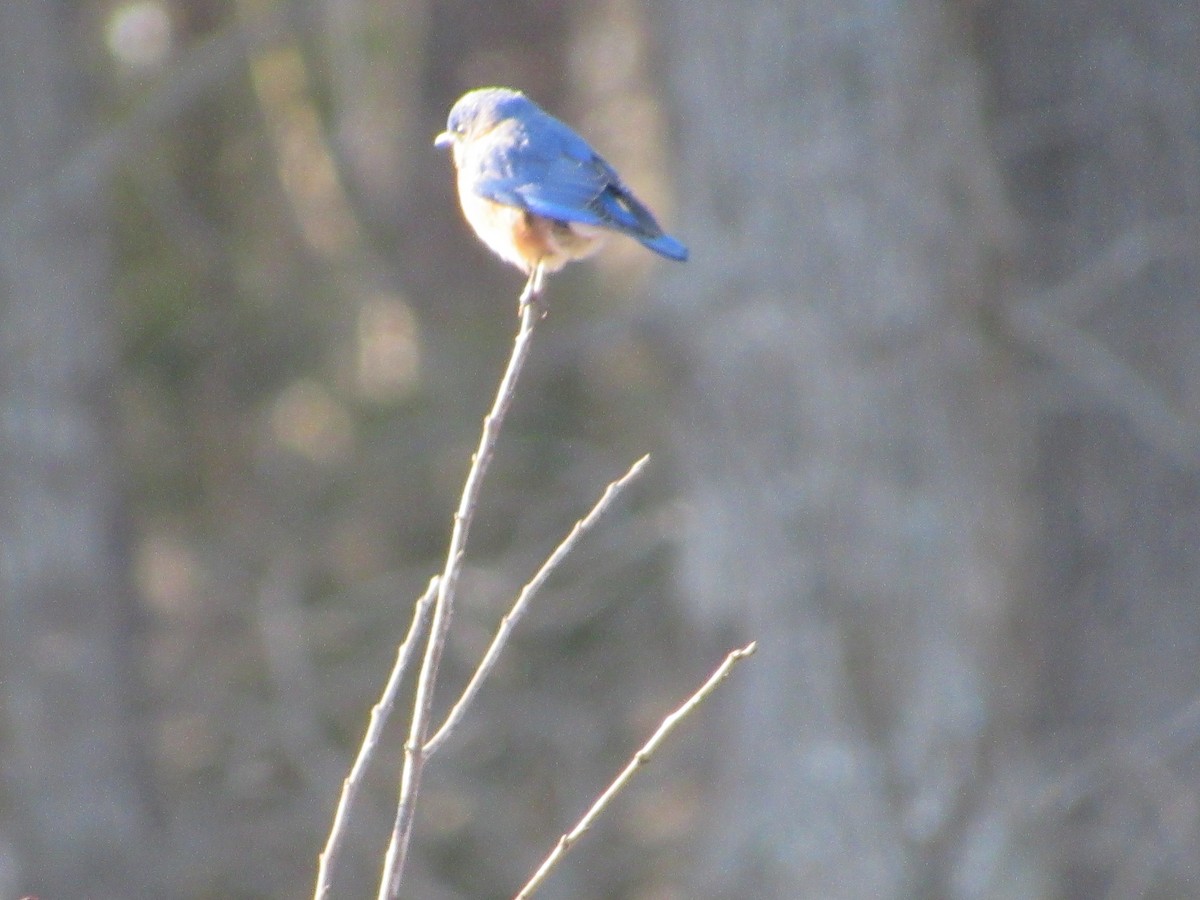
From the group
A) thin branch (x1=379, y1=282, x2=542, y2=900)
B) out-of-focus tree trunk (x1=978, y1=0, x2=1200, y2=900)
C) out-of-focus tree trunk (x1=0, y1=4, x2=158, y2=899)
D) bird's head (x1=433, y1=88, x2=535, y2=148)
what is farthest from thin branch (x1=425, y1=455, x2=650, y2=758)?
out-of-focus tree trunk (x1=0, y1=4, x2=158, y2=899)

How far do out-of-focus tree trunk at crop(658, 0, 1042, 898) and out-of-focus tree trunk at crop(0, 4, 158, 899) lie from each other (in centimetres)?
244

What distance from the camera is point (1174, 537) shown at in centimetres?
672

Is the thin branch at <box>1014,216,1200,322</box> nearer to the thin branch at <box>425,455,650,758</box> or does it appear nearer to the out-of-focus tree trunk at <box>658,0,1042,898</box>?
the out-of-focus tree trunk at <box>658,0,1042,898</box>

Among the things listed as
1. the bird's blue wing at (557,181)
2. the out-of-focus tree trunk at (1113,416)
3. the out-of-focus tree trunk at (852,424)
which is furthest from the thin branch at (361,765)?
the out-of-focus tree trunk at (1113,416)

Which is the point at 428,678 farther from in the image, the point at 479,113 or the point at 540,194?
the point at 479,113

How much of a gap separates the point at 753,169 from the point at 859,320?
0.55 m

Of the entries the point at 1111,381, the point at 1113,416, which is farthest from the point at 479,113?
the point at 1113,416

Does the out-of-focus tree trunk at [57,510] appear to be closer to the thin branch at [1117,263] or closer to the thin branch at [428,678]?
the thin branch at [1117,263]

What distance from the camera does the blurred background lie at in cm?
580

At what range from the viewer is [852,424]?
5.82 metres

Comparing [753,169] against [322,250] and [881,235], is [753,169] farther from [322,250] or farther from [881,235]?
[322,250]

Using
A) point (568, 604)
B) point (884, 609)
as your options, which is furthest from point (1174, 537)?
point (568, 604)

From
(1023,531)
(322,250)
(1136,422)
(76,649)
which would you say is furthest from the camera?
(322,250)

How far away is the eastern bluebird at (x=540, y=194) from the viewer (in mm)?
2986
